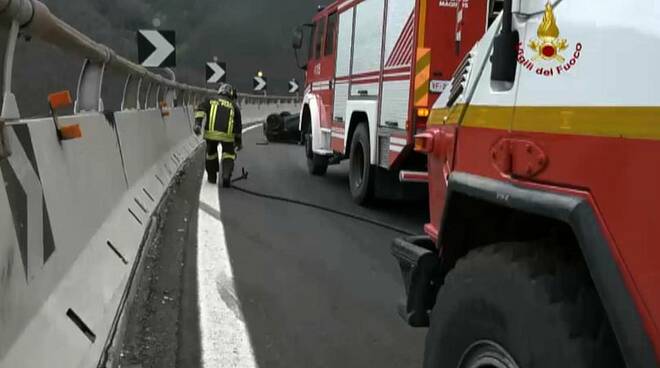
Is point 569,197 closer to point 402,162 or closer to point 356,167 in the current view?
point 402,162

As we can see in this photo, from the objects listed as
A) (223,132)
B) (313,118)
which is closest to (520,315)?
(223,132)

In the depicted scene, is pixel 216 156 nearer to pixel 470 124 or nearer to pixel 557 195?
pixel 470 124

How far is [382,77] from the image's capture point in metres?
9.30

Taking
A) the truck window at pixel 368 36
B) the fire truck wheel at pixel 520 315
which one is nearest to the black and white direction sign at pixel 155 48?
the truck window at pixel 368 36

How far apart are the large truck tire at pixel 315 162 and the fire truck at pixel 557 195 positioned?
10.4 metres

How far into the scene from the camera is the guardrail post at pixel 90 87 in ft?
18.2

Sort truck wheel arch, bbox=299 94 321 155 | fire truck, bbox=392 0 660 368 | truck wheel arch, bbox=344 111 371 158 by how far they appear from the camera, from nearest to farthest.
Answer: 1. fire truck, bbox=392 0 660 368
2. truck wheel arch, bbox=344 111 371 158
3. truck wheel arch, bbox=299 94 321 155

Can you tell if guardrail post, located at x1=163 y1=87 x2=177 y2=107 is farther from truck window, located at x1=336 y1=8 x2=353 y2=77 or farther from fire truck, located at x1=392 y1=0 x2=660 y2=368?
fire truck, located at x1=392 y1=0 x2=660 y2=368

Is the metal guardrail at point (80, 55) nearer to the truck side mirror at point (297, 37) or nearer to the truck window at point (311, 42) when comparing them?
the truck side mirror at point (297, 37)

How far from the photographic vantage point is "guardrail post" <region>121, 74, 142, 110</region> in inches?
310

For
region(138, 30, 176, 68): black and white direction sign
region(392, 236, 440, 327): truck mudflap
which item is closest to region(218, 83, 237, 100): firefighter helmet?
region(138, 30, 176, 68): black and white direction sign

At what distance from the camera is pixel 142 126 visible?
8.50m

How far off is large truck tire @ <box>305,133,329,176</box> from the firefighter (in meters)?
1.72

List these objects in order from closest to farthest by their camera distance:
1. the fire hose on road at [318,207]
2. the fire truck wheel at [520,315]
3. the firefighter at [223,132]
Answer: the fire truck wheel at [520,315] < the fire hose on road at [318,207] < the firefighter at [223,132]
